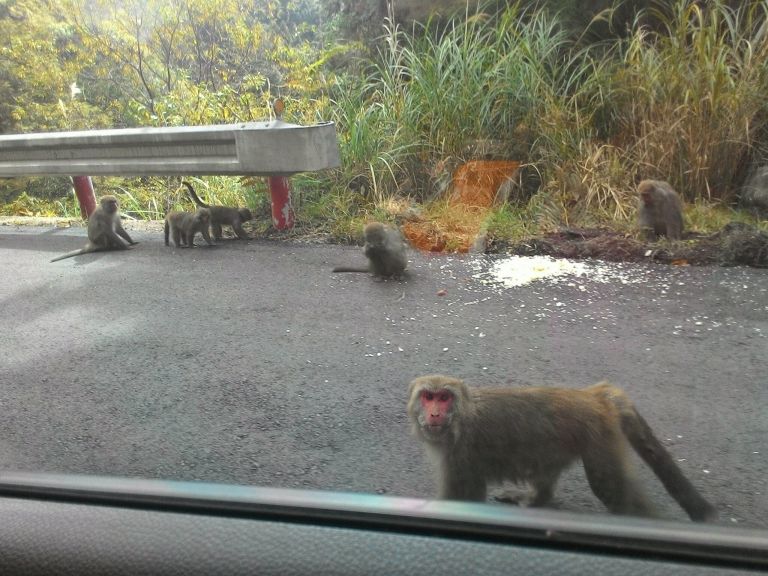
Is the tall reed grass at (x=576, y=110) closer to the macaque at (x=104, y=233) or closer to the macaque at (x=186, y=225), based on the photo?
the macaque at (x=186, y=225)

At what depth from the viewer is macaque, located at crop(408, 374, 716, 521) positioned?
1.58m

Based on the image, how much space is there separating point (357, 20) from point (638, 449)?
25.2 ft

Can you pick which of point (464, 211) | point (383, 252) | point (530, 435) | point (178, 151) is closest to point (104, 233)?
point (178, 151)

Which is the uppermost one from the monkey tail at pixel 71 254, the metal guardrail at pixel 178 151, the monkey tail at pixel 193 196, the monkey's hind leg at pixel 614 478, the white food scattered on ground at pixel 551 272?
the metal guardrail at pixel 178 151

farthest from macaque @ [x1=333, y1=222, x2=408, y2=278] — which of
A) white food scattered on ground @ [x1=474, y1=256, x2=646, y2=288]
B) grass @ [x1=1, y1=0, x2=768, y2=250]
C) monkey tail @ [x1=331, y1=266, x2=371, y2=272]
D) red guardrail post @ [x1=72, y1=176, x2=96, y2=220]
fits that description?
red guardrail post @ [x1=72, y1=176, x2=96, y2=220]

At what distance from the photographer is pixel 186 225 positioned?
4949 millimetres

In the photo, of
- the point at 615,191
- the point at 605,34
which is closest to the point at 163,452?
the point at 615,191

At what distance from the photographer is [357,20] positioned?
8148 mm

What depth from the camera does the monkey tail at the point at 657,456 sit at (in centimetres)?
139

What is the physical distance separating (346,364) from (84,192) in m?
4.59

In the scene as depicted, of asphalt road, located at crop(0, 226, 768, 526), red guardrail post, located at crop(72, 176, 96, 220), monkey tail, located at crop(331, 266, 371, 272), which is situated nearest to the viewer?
asphalt road, located at crop(0, 226, 768, 526)

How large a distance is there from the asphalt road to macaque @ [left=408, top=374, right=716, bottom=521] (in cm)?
5

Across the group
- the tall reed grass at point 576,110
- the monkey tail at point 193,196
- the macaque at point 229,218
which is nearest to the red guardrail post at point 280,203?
the macaque at point 229,218

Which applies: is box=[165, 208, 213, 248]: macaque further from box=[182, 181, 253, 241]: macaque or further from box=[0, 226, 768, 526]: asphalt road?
box=[0, 226, 768, 526]: asphalt road
